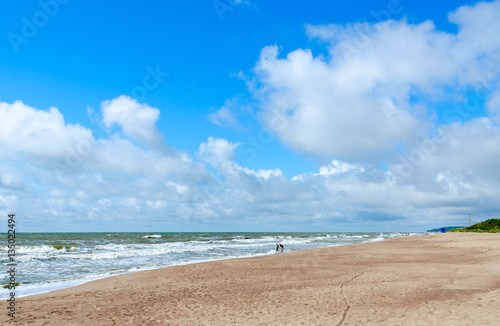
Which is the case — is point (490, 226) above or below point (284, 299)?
below

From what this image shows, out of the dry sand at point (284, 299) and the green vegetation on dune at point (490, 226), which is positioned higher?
the dry sand at point (284, 299)

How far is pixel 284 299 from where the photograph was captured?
14.4m

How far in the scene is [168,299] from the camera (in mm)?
15211

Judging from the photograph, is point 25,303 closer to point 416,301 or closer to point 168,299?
point 168,299

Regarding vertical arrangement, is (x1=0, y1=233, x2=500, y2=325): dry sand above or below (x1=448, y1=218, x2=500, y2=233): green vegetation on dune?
above

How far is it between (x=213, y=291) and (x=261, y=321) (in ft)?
20.3

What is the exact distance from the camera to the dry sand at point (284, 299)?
1135 cm

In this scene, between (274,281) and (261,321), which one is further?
(274,281)

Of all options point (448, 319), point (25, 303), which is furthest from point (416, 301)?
point (25, 303)

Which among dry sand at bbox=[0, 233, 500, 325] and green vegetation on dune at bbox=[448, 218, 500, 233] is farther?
green vegetation on dune at bbox=[448, 218, 500, 233]

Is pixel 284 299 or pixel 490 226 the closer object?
pixel 284 299

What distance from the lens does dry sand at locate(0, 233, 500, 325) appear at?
37.2 feet

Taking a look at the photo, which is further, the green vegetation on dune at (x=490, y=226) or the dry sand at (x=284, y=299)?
the green vegetation on dune at (x=490, y=226)

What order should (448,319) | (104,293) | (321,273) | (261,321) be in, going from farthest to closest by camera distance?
(321,273) < (104,293) < (261,321) < (448,319)
